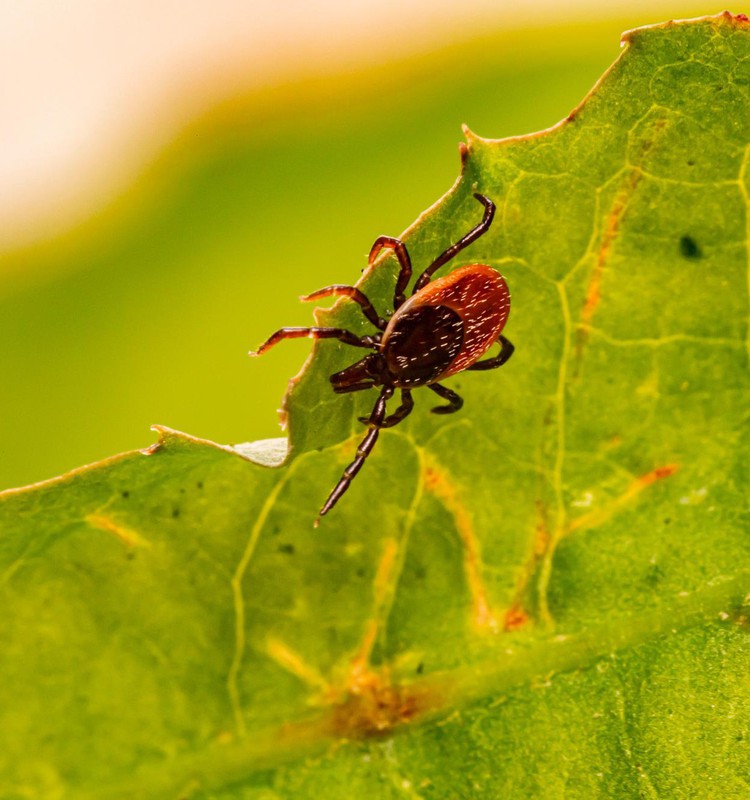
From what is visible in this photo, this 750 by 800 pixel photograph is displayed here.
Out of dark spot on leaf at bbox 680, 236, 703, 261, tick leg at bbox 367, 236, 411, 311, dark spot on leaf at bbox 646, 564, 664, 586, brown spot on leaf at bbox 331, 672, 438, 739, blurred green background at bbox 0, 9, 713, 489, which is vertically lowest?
dark spot on leaf at bbox 646, 564, 664, 586

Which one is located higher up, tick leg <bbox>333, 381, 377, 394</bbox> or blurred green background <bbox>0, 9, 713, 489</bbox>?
tick leg <bbox>333, 381, 377, 394</bbox>

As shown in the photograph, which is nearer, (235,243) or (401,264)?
(401,264)

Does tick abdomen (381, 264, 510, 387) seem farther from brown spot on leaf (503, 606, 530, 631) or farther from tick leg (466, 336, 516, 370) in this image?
brown spot on leaf (503, 606, 530, 631)

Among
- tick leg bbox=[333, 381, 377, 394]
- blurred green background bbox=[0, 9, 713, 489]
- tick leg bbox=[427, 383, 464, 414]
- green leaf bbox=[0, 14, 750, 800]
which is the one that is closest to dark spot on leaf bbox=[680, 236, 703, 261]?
green leaf bbox=[0, 14, 750, 800]

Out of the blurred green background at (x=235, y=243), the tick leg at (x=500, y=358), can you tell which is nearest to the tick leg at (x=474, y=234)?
the tick leg at (x=500, y=358)

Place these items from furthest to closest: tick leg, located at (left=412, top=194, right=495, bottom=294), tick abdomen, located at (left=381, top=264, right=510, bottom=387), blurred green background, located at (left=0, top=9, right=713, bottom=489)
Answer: blurred green background, located at (left=0, top=9, right=713, bottom=489)
tick abdomen, located at (left=381, top=264, right=510, bottom=387)
tick leg, located at (left=412, top=194, right=495, bottom=294)

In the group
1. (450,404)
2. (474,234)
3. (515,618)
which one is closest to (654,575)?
(515,618)

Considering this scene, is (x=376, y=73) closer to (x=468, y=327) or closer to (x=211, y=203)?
(x=211, y=203)

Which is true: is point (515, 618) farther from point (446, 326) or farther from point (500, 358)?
point (446, 326)
